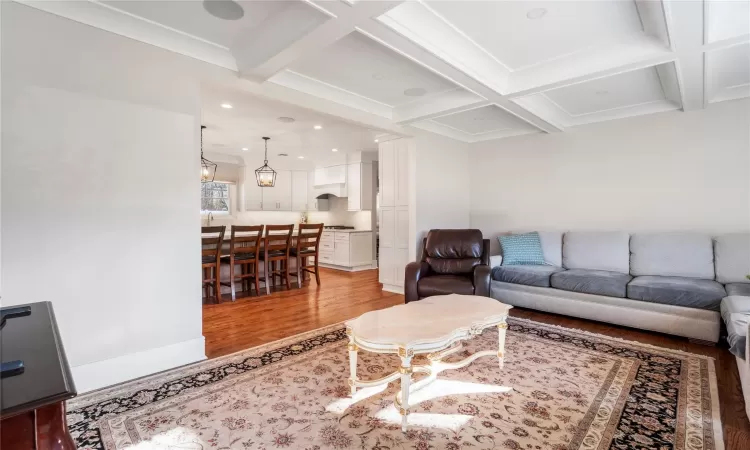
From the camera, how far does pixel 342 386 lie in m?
2.28

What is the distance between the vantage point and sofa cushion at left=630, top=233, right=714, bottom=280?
138 inches

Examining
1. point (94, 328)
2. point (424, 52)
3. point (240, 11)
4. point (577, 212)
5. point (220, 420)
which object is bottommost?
point (220, 420)

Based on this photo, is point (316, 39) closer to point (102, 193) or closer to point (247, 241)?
point (102, 193)

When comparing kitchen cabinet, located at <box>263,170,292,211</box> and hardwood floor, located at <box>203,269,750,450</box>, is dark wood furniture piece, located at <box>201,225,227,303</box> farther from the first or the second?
kitchen cabinet, located at <box>263,170,292,211</box>

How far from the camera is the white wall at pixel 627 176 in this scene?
12.1 ft

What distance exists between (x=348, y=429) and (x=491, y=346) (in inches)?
63.5

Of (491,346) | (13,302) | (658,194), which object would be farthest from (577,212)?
(13,302)

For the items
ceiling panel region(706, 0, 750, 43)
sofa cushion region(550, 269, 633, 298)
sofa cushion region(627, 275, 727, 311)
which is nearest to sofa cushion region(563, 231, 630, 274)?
sofa cushion region(550, 269, 633, 298)

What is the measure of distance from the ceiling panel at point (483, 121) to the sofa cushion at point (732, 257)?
98.1 inches

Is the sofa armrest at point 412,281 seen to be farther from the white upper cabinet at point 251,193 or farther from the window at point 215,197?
the window at point 215,197

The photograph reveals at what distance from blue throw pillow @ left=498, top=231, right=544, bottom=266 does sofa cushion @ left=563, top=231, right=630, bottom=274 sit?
0.33m

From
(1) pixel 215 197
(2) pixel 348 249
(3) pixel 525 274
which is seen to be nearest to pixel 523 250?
(3) pixel 525 274

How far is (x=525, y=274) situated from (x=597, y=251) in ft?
3.02

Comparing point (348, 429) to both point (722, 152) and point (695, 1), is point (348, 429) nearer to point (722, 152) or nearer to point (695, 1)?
point (695, 1)
